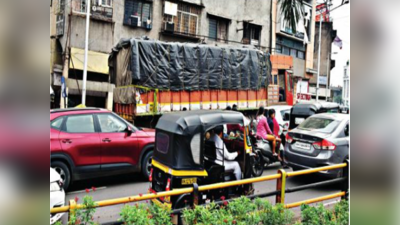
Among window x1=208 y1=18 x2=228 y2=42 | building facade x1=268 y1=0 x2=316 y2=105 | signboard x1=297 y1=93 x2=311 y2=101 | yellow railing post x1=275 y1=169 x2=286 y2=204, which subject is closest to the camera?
yellow railing post x1=275 y1=169 x2=286 y2=204

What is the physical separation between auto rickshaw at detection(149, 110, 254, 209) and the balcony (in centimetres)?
1038

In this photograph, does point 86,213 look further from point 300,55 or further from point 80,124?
point 300,55

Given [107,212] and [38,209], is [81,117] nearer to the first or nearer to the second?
[107,212]

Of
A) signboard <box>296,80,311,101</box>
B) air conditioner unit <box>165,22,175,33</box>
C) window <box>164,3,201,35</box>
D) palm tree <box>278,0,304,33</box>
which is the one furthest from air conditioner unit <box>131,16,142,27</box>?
palm tree <box>278,0,304,33</box>

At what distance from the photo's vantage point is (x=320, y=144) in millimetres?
5957

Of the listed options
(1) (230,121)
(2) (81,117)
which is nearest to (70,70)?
(2) (81,117)

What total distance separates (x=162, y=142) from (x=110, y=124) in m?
2.23

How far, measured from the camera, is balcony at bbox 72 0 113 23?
1288 cm

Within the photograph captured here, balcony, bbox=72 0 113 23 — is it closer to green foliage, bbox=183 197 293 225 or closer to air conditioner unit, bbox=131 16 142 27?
air conditioner unit, bbox=131 16 142 27

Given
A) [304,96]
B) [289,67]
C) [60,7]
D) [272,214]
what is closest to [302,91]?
[304,96]

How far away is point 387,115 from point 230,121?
3.21 metres

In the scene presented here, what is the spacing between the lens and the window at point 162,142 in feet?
14.2

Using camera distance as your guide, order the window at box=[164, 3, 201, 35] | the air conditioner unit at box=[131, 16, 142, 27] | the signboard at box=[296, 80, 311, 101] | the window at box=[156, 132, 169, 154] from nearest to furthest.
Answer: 1. the window at box=[156, 132, 169, 154]
2. the signboard at box=[296, 80, 311, 101]
3. the air conditioner unit at box=[131, 16, 142, 27]
4. the window at box=[164, 3, 201, 35]

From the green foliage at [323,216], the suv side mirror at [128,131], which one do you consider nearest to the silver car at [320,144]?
the green foliage at [323,216]
